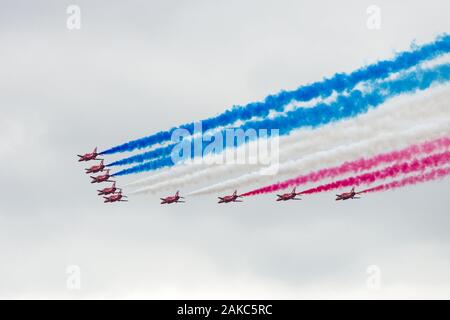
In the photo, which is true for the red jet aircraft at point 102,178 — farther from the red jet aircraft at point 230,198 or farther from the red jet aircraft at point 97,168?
the red jet aircraft at point 230,198

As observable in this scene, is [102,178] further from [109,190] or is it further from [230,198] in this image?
[230,198]

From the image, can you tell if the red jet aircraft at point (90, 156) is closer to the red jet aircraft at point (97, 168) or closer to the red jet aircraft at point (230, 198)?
the red jet aircraft at point (97, 168)

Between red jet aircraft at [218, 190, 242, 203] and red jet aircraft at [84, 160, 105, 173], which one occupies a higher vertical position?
red jet aircraft at [84, 160, 105, 173]

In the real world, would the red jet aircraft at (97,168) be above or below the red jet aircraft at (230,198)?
above

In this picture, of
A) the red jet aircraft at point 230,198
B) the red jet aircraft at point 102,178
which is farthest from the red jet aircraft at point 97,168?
the red jet aircraft at point 230,198

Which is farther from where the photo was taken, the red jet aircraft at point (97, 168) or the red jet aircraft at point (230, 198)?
the red jet aircraft at point (97, 168)

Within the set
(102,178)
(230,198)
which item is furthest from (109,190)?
(230,198)

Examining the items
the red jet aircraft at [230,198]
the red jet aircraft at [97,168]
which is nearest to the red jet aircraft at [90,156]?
the red jet aircraft at [97,168]

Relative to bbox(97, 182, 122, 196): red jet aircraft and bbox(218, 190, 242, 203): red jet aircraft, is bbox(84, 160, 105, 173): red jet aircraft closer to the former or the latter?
bbox(97, 182, 122, 196): red jet aircraft

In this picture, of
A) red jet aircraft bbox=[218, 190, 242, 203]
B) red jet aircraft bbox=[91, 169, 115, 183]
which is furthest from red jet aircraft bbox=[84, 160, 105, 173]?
red jet aircraft bbox=[218, 190, 242, 203]
